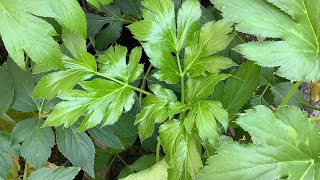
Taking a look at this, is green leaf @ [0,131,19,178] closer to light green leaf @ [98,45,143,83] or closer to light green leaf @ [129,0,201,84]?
light green leaf @ [98,45,143,83]

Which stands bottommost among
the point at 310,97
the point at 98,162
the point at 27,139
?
the point at 98,162

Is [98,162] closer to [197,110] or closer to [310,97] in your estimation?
[197,110]

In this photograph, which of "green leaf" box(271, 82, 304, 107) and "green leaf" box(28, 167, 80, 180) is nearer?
"green leaf" box(28, 167, 80, 180)

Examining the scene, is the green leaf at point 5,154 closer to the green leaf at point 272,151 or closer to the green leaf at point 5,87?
the green leaf at point 5,87

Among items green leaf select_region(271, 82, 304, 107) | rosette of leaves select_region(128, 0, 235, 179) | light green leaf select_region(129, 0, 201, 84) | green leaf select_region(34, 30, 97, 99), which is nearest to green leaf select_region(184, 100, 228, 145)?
rosette of leaves select_region(128, 0, 235, 179)

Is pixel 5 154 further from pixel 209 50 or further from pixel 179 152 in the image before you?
pixel 209 50

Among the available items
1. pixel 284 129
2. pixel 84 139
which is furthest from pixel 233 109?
pixel 84 139

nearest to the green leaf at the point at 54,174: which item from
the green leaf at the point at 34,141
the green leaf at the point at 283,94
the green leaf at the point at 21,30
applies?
the green leaf at the point at 34,141
